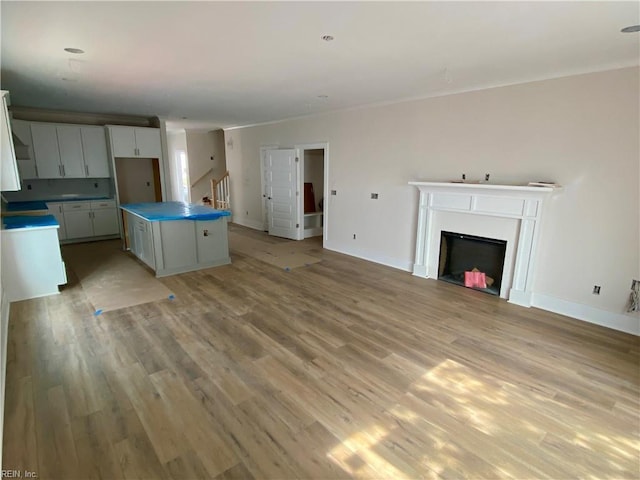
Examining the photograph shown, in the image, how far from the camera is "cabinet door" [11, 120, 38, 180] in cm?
577

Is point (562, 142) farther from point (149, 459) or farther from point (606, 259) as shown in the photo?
point (149, 459)

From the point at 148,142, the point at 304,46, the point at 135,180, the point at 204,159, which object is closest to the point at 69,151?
the point at 148,142

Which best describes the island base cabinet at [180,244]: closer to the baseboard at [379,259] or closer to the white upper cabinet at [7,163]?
the white upper cabinet at [7,163]

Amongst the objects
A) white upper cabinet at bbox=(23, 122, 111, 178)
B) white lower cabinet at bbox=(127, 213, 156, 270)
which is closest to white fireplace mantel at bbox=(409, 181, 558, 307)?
white lower cabinet at bbox=(127, 213, 156, 270)

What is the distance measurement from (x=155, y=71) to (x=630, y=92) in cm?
464

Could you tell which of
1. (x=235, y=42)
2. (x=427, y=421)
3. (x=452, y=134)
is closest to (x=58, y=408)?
(x=427, y=421)

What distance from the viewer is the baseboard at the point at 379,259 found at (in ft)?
17.4

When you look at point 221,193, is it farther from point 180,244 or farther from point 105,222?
point 180,244

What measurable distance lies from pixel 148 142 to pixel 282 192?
2894mm

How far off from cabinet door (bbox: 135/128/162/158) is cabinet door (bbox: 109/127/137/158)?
9 cm

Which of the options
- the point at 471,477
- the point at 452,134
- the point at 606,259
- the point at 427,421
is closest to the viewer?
the point at 471,477

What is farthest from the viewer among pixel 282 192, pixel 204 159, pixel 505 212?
pixel 204 159

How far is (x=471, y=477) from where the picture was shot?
70.2 inches

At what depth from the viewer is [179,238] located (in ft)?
16.3
